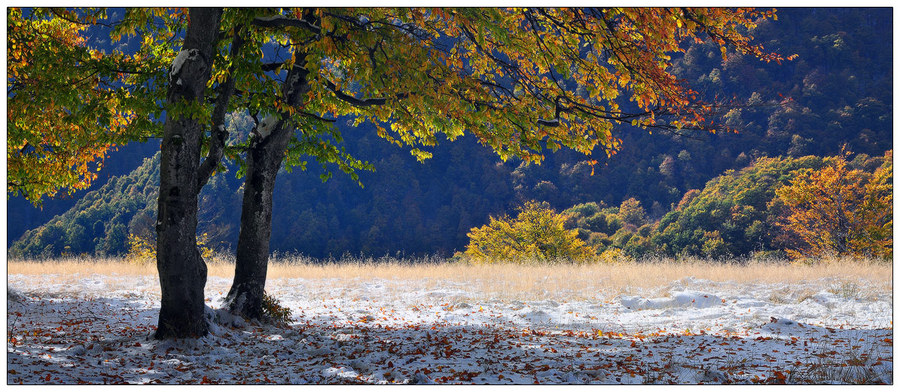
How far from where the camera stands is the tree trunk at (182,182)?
630 centimetres

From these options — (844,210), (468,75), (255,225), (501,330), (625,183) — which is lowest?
(501,330)

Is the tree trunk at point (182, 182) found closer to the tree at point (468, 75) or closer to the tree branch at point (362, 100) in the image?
the tree at point (468, 75)

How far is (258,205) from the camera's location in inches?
321

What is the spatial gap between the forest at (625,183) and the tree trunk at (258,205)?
25.4 meters

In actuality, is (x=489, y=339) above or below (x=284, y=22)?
below

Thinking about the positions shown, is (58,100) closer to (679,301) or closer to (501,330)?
(501,330)

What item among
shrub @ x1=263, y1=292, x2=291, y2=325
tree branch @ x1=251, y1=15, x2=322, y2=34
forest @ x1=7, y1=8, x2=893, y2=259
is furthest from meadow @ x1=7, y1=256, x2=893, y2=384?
forest @ x1=7, y1=8, x2=893, y2=259

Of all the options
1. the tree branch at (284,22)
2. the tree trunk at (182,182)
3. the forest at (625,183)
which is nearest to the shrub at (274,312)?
the tree trunk at (182,182)

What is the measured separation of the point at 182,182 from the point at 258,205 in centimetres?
183

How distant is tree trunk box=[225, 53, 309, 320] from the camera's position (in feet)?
26.6

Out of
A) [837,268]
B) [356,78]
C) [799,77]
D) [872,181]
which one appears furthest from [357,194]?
[356,78]

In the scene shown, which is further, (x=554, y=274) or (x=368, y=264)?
(x=368, y=264)

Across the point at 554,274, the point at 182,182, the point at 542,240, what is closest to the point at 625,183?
the point at 542,240

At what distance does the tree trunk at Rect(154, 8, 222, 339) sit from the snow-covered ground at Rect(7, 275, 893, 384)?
0.37 m
